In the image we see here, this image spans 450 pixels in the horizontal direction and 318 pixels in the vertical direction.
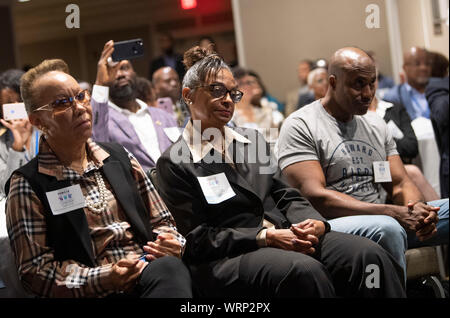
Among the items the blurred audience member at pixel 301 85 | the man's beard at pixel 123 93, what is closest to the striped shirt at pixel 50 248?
the man's beard at pixel 123 93

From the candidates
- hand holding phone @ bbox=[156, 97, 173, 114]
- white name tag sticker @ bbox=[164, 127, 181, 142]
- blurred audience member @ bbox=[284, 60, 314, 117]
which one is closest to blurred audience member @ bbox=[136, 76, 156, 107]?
hand holding phone @ bbox=[156, 97, 173, 114]

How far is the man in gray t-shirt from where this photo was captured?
109 inches

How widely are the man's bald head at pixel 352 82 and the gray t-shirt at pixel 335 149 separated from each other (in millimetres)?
86

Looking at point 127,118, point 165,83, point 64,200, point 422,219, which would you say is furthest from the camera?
point 165,83

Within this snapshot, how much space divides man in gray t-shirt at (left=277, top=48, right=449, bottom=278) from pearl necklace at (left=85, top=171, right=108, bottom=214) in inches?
36.1

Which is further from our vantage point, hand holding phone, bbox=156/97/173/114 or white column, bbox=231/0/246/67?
white column, bbox=231/0/246/67

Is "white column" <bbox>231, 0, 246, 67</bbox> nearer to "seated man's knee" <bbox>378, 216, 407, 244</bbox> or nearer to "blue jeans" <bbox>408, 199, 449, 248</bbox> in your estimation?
"blue jeans" <bbox>408, 199, 449, 248</bbox>

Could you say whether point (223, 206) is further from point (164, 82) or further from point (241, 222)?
point (164, 82)

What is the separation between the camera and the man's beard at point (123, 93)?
3.44 meters

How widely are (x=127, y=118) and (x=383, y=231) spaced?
1.61 meters

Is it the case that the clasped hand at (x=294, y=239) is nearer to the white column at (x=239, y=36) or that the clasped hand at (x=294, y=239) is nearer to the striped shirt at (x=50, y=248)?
the striped shirt at (x=50, y=248)

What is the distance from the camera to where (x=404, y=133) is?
3807 mm

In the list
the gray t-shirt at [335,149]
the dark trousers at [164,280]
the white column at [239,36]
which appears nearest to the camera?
the dark trousers at [164,280]

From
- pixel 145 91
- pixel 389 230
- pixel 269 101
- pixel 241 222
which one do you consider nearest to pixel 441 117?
pixel 389 230
